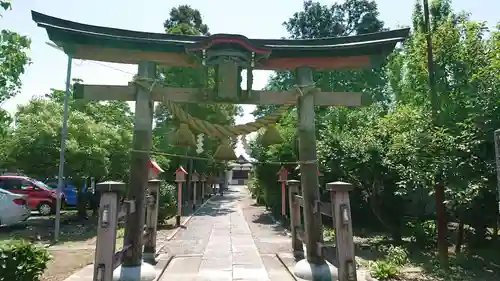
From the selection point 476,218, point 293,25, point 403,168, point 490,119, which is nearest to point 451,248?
point 476,218

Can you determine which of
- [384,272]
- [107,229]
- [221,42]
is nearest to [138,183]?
[107,229]

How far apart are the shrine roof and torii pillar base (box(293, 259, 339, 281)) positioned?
3.55 meters

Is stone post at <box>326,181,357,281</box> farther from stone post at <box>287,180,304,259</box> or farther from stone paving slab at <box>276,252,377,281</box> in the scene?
stone post at <box>287,180,304,259</box>

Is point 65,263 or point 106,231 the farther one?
point 65,263

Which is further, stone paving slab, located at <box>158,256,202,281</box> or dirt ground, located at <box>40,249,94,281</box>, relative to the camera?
dirt ground, located at <box>40,249,94,281</box>

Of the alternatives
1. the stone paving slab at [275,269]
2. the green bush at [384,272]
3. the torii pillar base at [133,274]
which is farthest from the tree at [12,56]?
the green bush at [384,272]

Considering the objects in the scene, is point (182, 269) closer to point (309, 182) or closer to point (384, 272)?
point (309, 182)

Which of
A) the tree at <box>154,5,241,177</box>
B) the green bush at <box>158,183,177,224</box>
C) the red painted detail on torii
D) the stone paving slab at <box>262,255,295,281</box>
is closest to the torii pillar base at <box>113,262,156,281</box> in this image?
the stone paving slab at <box>262,255,295,281</box>

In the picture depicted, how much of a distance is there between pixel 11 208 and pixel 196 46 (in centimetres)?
1043

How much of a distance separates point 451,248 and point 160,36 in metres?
9.96

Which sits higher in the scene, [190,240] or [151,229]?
[151,229]

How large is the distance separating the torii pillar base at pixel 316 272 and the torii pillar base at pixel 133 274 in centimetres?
246

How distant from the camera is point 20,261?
5.55m

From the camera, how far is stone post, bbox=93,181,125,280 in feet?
15.4
